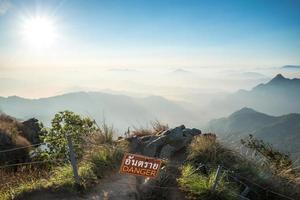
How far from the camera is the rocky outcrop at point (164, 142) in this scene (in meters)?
15.1

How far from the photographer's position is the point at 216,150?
13.9m

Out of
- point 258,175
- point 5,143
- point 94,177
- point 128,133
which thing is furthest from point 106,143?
point 5,143

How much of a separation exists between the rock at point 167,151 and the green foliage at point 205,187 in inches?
110

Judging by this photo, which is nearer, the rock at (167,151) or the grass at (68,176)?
the grass at (68,176)

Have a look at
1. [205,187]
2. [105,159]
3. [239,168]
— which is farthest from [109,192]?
[239,168]

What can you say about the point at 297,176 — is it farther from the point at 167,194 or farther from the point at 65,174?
the point at 65,174

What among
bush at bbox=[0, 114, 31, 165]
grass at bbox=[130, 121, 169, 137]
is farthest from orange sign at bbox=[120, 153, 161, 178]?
bush at bbox=[0, 114, 31, 165]

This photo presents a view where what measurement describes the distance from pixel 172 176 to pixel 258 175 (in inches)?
131

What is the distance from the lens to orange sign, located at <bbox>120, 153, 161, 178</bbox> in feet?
36.0

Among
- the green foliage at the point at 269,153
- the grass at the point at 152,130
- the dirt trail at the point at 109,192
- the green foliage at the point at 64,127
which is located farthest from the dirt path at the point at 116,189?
the green foliage at the point at 64,127

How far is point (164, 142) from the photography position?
15.6 m

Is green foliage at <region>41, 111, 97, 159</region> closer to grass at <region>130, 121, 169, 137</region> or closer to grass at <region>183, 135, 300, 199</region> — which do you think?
grass at <region>130, 121, 169, 137</region>

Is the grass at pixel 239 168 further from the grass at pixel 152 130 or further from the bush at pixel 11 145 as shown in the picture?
the bush at pixel 11 145

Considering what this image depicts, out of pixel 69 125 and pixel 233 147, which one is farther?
pixel 69 125
